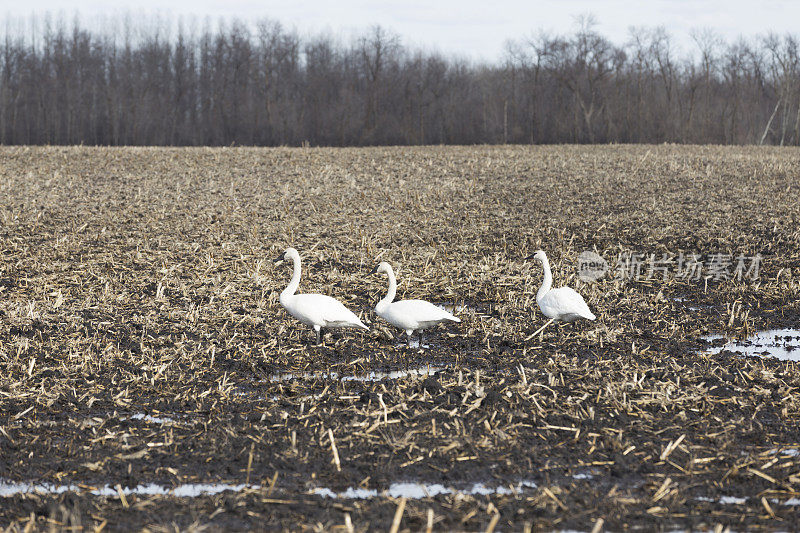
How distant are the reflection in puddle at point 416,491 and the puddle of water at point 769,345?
4798mm

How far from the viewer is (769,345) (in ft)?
31.1

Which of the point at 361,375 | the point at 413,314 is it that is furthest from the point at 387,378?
the point at 413,314

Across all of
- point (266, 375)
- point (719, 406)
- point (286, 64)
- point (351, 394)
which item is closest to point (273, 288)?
point (266, 375)

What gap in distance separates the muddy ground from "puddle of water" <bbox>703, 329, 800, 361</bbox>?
0.34 meters

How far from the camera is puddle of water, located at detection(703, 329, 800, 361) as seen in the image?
29.5 feet

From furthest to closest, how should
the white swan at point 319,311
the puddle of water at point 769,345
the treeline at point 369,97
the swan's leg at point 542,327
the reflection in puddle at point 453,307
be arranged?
1. the treeline at point 369,97
2. the reflection in puddle at point 453,307
3. the swan's leg at point 542,327
4. the puddle of water at point 769,345
5. the white swan at point 319,311

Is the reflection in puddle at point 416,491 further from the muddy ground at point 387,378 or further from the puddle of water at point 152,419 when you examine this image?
the puddle of water at point 152,419

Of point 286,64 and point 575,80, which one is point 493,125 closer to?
point 575,80

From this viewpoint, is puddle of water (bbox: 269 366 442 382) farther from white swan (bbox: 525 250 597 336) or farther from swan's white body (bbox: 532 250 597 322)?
swan's white body (bbox: 532 250 597 322)

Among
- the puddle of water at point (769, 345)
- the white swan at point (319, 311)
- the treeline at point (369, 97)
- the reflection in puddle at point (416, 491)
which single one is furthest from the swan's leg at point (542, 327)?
the treeline at point (369, 97)

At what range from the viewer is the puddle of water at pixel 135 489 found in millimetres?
5204

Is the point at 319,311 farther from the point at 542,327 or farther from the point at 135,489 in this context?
the point at 135,489

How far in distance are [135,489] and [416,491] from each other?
1.94 metres

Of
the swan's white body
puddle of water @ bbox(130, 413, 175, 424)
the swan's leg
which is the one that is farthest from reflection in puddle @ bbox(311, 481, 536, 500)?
the swan's white body
